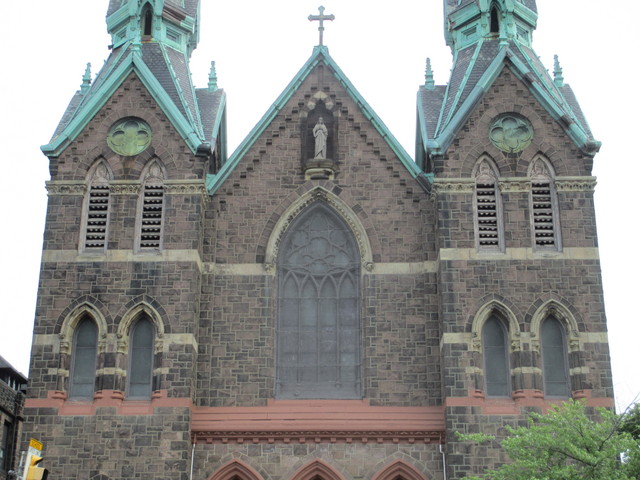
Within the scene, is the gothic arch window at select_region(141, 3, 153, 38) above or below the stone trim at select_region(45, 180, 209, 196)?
above

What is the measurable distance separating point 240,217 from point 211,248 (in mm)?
1143

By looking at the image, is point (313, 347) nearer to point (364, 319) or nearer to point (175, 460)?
point (364, 319)

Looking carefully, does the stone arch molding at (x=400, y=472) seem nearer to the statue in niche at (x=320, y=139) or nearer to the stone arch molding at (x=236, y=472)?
the stone arch molding at (x=236, y=472)

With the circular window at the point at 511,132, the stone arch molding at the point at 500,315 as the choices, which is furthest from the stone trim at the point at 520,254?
the circular window at the point at 511,132

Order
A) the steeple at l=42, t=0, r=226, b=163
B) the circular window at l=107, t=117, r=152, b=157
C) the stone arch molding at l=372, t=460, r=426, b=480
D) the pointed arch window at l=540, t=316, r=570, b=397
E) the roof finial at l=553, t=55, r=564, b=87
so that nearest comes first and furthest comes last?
the stone arch molding at l=372, t=460, r=426, b=480
the pointed arch window at l=540, t=316, r=570, b=397
the circular window at l=107, t=117, r=152, b=157
the steeple at l=42, t=0, r=226, b=163
the roof finial at l=553, t=55, r=564, b=87

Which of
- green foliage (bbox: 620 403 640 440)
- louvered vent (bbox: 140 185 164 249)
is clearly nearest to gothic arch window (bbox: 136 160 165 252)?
louvered vent (bbox: 140 185 164 249)

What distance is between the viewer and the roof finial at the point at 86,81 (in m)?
30.7

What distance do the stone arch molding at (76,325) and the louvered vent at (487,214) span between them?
9.49m

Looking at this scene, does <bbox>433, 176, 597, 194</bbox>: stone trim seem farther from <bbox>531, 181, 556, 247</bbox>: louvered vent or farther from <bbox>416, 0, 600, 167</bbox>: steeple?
<bbox>416, 0, 600, 167</bbox>: steeple

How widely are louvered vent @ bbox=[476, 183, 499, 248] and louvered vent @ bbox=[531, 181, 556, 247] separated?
974mm

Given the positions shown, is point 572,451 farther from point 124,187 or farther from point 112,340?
point 124,187

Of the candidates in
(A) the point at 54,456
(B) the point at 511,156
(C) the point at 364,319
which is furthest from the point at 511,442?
(A) the point at 54,456

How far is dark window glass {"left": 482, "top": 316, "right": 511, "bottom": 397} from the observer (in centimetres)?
2581

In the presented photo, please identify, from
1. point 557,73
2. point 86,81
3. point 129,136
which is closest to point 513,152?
point 557,73
